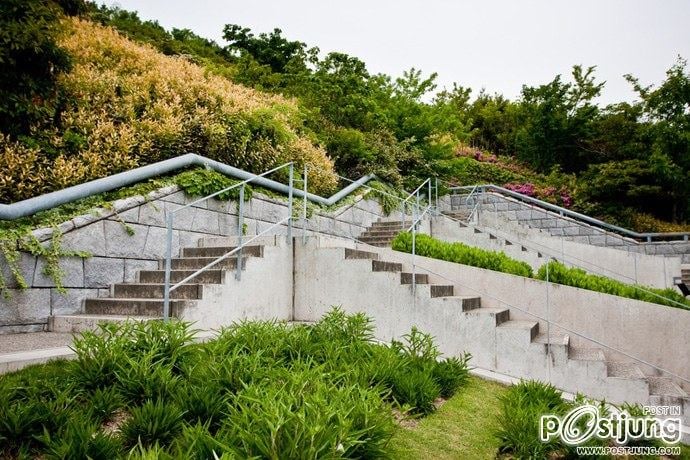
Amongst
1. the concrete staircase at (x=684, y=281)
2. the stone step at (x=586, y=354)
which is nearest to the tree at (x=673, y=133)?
the concrete staircase at (x=684, y=281)

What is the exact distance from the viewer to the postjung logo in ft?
10.1

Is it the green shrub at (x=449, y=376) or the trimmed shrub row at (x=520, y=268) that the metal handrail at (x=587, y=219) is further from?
the green shrub at (x=449, y=376)

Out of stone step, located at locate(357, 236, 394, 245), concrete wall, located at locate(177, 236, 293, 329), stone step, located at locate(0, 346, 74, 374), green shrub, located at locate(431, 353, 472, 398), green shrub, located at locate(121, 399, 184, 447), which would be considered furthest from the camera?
stone step, located at locate(357, 236, 394, 245)

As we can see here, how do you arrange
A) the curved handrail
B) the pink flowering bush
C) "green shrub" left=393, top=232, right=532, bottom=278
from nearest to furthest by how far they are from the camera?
the curved handrail, "green shrub" left=393, top=232, right=532, bottom=278, the pink flowering bush

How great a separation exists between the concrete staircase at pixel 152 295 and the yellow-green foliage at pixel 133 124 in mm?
1566

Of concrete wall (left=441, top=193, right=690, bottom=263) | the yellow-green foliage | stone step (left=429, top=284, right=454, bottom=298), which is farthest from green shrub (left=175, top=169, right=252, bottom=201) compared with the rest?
concrete wall (left=441, top=193, right=690, bottom=263)

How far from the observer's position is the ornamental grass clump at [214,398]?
2.27 m

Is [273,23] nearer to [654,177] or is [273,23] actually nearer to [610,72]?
[610,72]

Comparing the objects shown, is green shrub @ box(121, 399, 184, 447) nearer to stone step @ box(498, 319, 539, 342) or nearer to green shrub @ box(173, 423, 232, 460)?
green shrub @ box(173, 423, 232, 460)

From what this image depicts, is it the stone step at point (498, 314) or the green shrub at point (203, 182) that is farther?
the green shrub at point (203, 182)

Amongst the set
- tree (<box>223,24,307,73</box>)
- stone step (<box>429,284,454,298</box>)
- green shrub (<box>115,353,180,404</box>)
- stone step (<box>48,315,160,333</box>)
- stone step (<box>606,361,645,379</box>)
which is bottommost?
stone step (<box>606,361,645,379</box>)

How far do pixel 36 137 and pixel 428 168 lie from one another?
10159 millimetres

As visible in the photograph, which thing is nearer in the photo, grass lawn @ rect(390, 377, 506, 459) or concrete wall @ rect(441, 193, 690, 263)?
grass lawn @ rect(390, 377, 506, 459)

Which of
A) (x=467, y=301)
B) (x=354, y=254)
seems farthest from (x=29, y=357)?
(x=467, y=301)
